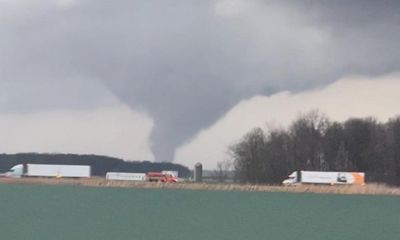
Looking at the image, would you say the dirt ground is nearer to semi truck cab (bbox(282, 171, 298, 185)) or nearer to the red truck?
the red truck

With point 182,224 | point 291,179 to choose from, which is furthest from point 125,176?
point 182,224

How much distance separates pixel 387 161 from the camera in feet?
464

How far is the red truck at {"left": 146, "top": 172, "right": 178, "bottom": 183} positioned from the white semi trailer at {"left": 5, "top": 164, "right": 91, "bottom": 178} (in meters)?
16.0

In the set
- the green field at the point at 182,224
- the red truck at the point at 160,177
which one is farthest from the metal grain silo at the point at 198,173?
the green field at the point at 182,224

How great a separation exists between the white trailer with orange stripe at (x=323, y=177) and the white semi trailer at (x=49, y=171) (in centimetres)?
4593

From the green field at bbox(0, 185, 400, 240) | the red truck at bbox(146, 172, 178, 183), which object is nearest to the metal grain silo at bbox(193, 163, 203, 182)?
the red truck at bbox(146, 172, 178, 183)

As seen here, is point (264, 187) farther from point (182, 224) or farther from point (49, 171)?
point (182, 224)

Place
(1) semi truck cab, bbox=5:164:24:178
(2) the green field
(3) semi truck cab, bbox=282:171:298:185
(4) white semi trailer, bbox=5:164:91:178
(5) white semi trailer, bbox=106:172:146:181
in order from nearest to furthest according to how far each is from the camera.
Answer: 1. (2) the green field
2. (3) semi truck cab, bbox=282:171:298:185
3. (5) white semi trailer, bbox=106:172:146:181
4. (1) semi truck cab, bbox=5:164:24:178
5. (4) white semi trailer, bbox=5:164:91:178

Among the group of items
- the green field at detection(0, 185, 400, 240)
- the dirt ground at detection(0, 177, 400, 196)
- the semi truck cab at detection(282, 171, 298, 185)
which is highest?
the semi truck cab at detection(282, 171, 298, 185)

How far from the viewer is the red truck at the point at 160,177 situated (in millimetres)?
151875

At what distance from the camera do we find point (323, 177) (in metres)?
144

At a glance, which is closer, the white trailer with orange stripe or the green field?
the green field

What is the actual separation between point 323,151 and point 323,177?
6.55 m

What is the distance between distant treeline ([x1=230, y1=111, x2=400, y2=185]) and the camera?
142 meters
